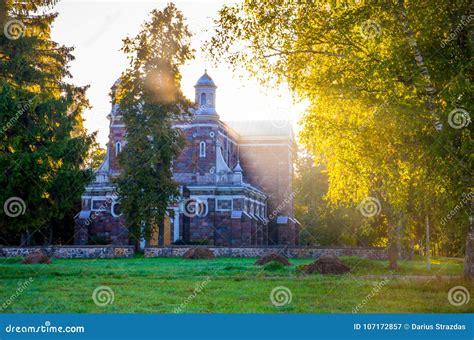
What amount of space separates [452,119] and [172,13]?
26.4 metres

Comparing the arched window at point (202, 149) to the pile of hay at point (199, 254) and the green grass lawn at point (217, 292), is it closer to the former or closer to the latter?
the pile of hay at point (199, 254)

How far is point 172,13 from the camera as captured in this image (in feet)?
129

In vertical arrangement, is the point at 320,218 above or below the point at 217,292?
above

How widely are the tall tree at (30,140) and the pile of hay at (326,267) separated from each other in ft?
32.5

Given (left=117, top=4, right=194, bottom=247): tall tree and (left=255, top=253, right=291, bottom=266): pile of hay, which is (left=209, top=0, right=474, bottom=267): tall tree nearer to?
(left=255, top=253, right=291, bottom=266): pile of hay

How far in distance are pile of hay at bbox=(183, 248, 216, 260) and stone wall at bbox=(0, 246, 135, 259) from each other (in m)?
3.84

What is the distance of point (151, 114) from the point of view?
38.9 m

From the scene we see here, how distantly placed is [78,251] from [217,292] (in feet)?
78.5

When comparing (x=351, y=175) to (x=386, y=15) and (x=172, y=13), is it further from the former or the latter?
(x=172, y=13)

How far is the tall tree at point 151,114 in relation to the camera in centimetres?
3812

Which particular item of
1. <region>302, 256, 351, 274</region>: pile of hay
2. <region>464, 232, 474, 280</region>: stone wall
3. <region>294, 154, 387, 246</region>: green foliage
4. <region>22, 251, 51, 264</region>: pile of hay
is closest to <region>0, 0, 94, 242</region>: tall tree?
<region>22, 251, 51, 264</region>: pile of hay

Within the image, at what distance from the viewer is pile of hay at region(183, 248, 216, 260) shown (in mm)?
37588

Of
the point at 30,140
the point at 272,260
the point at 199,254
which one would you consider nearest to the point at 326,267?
the point at 272,260

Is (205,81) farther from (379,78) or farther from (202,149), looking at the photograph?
(379,78)
